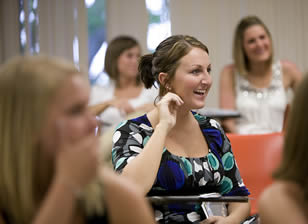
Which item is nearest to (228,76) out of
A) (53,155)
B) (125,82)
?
(125,82)

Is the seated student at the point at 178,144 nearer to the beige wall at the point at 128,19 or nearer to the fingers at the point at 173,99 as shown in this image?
the fingers at the point at 173,99

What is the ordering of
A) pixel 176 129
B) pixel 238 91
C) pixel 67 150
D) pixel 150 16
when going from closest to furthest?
1. pixel 67 150
2. pixel 176 129
3. pixel 238 91
4. pixel 150 16

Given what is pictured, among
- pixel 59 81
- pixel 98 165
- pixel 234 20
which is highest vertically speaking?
pixel 234 20

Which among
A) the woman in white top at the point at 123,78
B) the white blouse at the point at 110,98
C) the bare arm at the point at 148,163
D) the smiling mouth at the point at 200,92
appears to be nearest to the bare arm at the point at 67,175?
the bare arm at the point at 148,163

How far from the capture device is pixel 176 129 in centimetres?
207

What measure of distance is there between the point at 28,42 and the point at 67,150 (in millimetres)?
4425

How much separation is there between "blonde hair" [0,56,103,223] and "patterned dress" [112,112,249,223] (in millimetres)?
754

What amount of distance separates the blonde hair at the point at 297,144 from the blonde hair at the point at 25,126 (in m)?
0.50

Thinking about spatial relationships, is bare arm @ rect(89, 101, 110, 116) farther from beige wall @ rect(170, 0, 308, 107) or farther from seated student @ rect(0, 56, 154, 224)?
seated student @ rect(0, 56, 154, 224)

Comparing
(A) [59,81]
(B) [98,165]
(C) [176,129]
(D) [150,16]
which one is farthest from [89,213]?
(D) [150,16]

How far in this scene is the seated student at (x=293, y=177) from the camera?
41.6 inches

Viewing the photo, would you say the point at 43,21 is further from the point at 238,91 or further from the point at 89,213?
the point at 89,213

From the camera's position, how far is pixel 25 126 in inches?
41.2

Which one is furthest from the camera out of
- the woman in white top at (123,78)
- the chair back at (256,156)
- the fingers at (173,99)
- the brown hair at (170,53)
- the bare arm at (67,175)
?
the woman in white top at (123,78)
